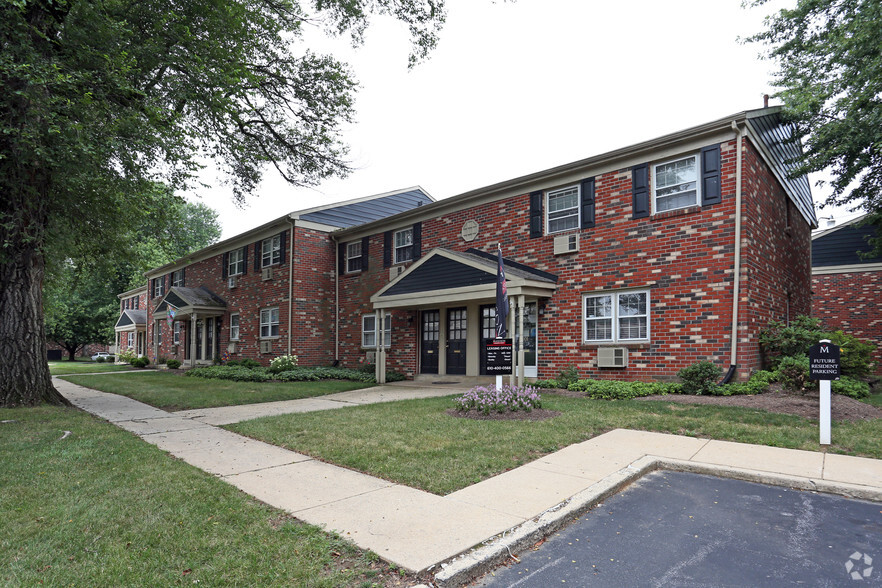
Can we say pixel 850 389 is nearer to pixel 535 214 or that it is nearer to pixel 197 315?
pixel 535 214

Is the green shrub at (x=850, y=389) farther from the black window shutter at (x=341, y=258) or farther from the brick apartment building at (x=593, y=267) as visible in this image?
the black window shutter at (x=341, y=258)

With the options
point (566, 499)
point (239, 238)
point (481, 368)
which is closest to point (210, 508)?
point (566, 499)

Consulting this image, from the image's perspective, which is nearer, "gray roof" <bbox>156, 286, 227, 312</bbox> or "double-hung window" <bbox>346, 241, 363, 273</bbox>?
"double-hung window" <bbox>346, 241, 363, 273</bbox>

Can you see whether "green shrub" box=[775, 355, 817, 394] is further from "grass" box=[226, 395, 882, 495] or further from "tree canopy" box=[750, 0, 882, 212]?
"tree canopy" box=[750, 0, 882, 212]

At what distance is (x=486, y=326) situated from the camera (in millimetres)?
14453

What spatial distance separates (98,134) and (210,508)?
6.84 metres

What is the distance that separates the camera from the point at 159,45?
8.36 metres

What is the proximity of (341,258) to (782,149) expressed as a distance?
15.0m

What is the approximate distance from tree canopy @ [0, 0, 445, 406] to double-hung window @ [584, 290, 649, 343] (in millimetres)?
7025

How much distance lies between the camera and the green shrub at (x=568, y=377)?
38.4 feet

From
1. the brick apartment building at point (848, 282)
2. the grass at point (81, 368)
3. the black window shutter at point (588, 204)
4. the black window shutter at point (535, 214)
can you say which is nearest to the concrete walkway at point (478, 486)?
the black window shutter at point (588, 204)

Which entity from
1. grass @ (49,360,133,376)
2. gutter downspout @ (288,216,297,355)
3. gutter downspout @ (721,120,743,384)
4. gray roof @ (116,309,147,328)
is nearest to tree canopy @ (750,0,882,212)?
gutter downspout @ (721,120,743,384)

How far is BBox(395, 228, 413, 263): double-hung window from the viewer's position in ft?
56.2

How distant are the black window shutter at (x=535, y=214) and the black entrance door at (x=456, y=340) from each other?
326cm
